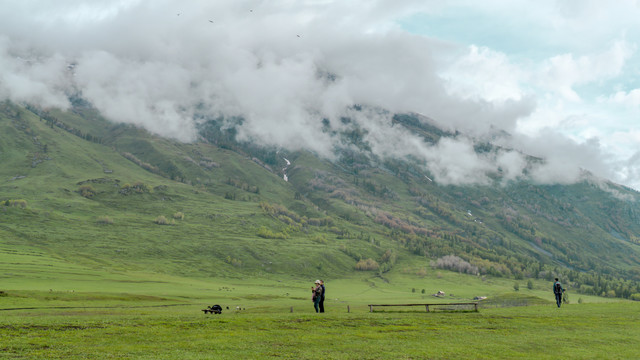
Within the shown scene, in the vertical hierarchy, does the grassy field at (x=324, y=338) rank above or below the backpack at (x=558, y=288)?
below

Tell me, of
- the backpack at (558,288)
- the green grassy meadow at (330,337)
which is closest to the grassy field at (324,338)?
the green grassy meadow at (330,337)

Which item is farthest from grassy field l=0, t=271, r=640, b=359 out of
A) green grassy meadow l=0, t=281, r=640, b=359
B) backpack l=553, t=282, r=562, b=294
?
Result: backpack l=553, t=282, r=562, b=294

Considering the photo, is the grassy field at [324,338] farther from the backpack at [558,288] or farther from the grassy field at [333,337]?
the backpack at [558,288]

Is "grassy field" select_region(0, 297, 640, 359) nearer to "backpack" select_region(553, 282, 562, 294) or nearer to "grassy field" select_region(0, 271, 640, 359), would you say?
"grassy field" select_region(0, 271, 640, 359)

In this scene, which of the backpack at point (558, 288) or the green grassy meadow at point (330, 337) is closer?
the green grassy meadow at point (330, 337)

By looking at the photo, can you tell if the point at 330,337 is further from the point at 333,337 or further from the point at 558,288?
the point at 558,288

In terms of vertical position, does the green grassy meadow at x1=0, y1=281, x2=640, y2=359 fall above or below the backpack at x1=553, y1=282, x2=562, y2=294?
below

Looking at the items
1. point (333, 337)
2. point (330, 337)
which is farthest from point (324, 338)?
point (333, 337)

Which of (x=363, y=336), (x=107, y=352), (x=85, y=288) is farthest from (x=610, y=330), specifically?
(x=85, y=288)

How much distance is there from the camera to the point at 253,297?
15088 cm

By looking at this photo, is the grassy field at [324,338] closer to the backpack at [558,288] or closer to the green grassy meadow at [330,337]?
the green grassy meadow at [330,337]

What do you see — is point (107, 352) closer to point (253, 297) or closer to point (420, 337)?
point (420, 337)

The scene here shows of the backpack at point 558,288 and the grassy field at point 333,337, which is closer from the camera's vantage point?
the grassy field at point 333,337

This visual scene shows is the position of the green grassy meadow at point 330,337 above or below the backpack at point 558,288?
below
